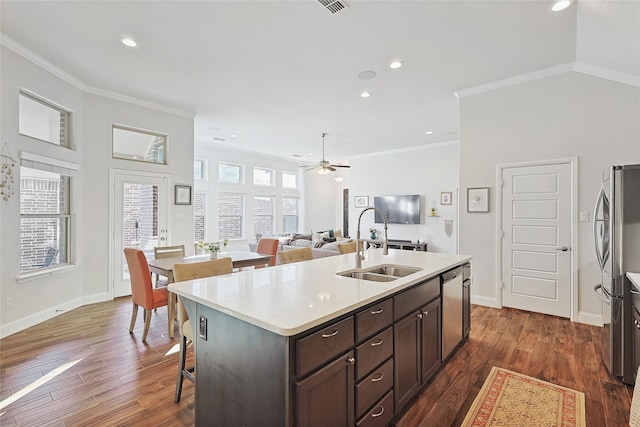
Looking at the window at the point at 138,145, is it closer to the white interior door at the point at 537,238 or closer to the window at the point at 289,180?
the window at the point at 289,180

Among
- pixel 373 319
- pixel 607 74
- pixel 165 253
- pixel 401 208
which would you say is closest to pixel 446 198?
pixel 401 208

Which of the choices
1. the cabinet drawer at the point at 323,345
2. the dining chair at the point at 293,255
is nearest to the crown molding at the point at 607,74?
the dining chair at the point at 293,255

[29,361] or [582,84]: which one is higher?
[582,84]

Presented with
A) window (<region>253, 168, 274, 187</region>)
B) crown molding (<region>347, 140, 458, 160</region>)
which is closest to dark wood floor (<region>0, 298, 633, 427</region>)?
crown molding (<region>347, 140, 458, 160</region>)

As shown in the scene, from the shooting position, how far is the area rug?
199cm

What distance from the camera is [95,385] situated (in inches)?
94.0

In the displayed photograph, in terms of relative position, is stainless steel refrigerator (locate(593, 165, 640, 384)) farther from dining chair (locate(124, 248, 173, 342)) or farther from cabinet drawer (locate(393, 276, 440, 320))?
dining chair (locate(124, 248, 173, 342))

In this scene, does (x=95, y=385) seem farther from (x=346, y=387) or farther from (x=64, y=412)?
(x=346, y=387)

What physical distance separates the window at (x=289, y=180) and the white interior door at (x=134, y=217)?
188 inches

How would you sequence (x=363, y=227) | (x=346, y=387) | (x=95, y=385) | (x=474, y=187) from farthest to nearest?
1. (x=363, y=227)
2. (x=474, y=187)
3. (x=95, y=385)
4. (x=346, y=387)

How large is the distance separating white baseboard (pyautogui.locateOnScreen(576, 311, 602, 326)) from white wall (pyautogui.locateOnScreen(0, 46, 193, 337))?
5.89 metres

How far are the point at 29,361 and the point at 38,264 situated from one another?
1.51m

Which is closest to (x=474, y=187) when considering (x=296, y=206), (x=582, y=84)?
(x=582, y=84)

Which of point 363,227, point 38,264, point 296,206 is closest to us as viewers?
point 38,264
